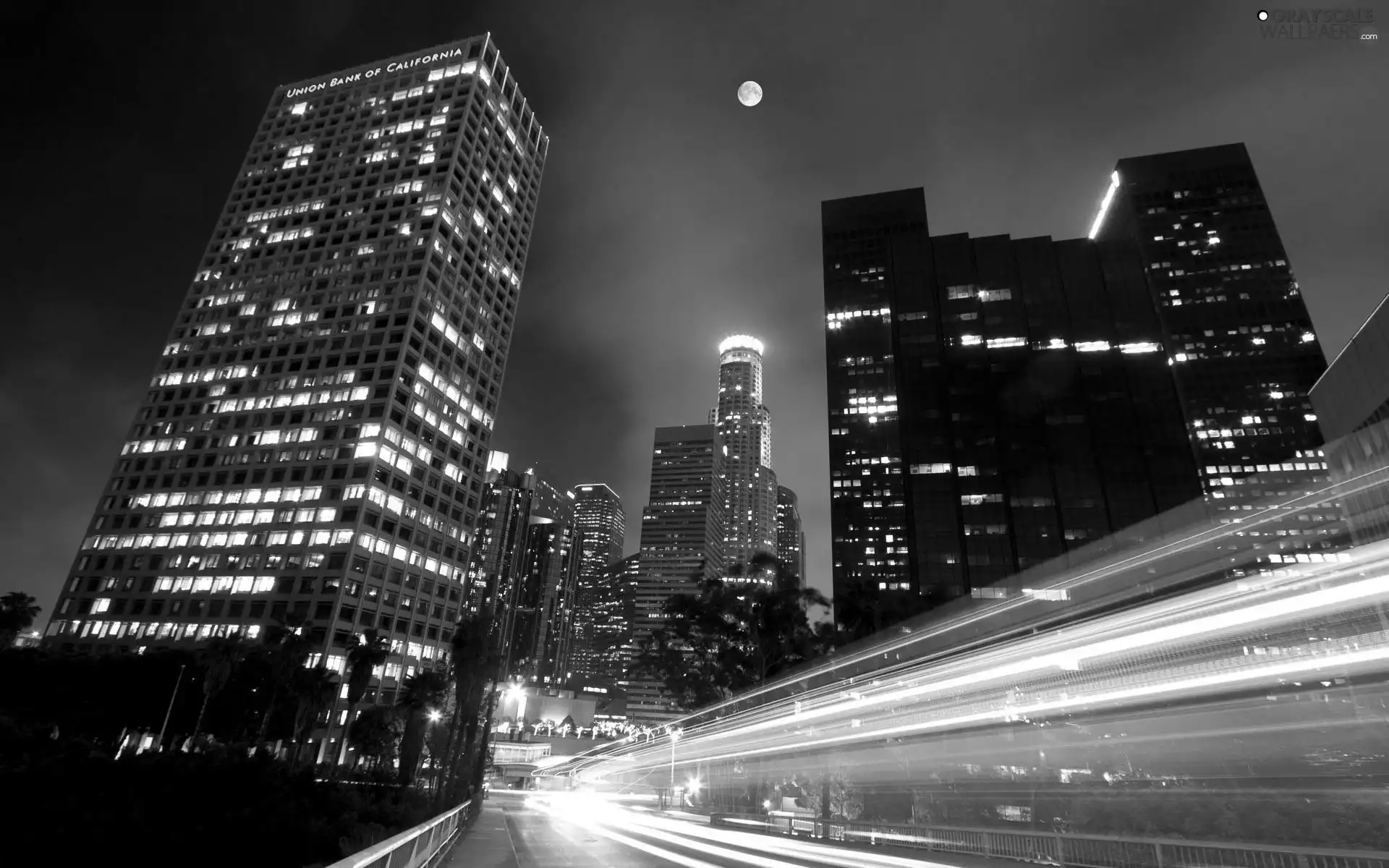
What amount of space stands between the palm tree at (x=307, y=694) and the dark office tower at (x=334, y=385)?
88.3ft

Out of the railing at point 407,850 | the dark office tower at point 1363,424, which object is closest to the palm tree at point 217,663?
the railing at point 407,850

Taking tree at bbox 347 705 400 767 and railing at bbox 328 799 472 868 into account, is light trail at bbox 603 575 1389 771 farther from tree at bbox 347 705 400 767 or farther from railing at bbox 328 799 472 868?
tree at bbox 347 705 400 767

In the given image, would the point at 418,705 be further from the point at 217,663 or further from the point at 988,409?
the point at 988,409

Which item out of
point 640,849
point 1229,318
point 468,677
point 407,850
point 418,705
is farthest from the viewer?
point 1229,318

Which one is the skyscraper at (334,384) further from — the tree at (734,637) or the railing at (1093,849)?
the railing at (1093,849)

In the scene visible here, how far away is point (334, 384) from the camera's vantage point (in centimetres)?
10919

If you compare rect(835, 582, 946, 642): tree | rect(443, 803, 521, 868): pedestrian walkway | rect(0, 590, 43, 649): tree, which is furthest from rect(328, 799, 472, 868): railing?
rect(0, 590, 43, 649): tree

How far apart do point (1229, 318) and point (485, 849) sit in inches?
6193

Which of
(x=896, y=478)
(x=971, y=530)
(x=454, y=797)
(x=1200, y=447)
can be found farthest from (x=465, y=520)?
(x=1200, y=447)

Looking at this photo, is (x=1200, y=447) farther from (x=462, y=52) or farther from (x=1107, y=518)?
(x=462, y=52)

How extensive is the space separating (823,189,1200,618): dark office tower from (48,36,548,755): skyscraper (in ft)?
223

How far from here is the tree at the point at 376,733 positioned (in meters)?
75.2

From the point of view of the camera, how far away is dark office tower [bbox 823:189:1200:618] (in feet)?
327

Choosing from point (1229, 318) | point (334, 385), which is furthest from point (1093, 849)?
point (1229, 318)
